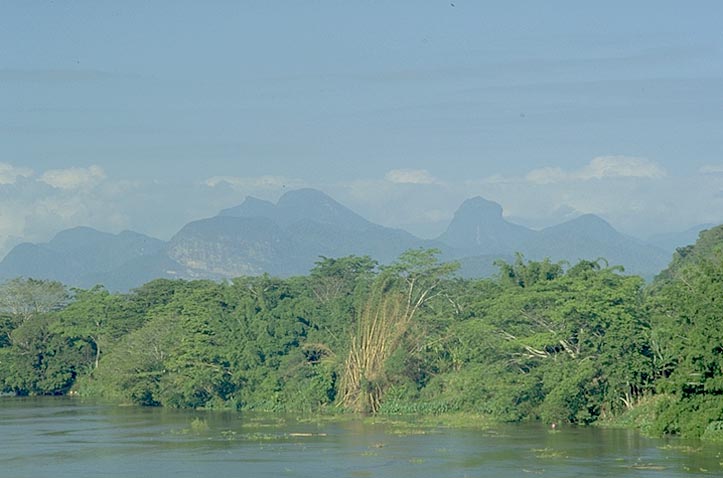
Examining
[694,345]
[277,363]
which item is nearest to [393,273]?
[277,363]

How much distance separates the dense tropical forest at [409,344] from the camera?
116ft

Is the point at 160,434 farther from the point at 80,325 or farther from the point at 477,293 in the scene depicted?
the point at 80,325

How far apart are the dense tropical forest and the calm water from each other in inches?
65.1

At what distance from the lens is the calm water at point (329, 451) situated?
28.6 meters

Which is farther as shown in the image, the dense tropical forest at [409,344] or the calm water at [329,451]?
the dense tropical forest at [409,344]

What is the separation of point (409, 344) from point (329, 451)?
12705 mm

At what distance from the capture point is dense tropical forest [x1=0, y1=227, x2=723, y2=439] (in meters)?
35.5

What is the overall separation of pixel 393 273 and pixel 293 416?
22.3 ft

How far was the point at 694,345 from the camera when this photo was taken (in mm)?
31188

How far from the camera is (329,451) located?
3259cm

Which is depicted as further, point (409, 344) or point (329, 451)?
point (409, 344)

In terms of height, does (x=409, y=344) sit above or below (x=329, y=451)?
above

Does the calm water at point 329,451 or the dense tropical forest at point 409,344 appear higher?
the dense tropical forest at point 409,344

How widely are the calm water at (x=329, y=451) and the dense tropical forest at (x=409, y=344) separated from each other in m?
1.65
